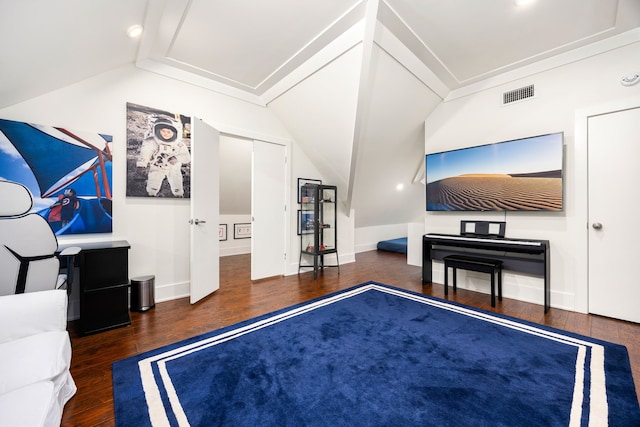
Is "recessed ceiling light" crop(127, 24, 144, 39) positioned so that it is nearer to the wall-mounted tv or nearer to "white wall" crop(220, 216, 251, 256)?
the wall-mounted tv

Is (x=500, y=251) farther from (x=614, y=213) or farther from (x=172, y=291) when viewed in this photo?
(x=172, y=291)

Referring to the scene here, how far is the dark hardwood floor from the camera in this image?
166 centimetres

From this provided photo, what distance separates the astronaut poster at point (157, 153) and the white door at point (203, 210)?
27 centimetres

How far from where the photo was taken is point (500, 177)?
3.32 meters

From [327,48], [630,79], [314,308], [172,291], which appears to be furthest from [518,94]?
[172,291]

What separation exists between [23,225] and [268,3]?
2404 millimetres

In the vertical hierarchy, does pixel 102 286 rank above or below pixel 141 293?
above

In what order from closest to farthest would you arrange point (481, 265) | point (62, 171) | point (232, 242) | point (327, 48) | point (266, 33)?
point (62, 171), point (266, 33), point (327, 48), point (481, 265), point (232, 242)

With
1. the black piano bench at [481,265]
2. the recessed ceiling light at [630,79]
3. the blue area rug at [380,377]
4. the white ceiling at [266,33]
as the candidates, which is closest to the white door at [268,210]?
the white ceiling at [266,33]

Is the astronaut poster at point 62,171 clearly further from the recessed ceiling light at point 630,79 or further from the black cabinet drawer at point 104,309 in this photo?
the recessed ceiling light at point 630,79

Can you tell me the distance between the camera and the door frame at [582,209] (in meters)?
2.83

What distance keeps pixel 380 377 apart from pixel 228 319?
1614mm

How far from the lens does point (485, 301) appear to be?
3191 mm

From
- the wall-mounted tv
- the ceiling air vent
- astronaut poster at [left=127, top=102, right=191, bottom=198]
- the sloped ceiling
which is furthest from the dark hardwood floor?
the ceiling air vent
